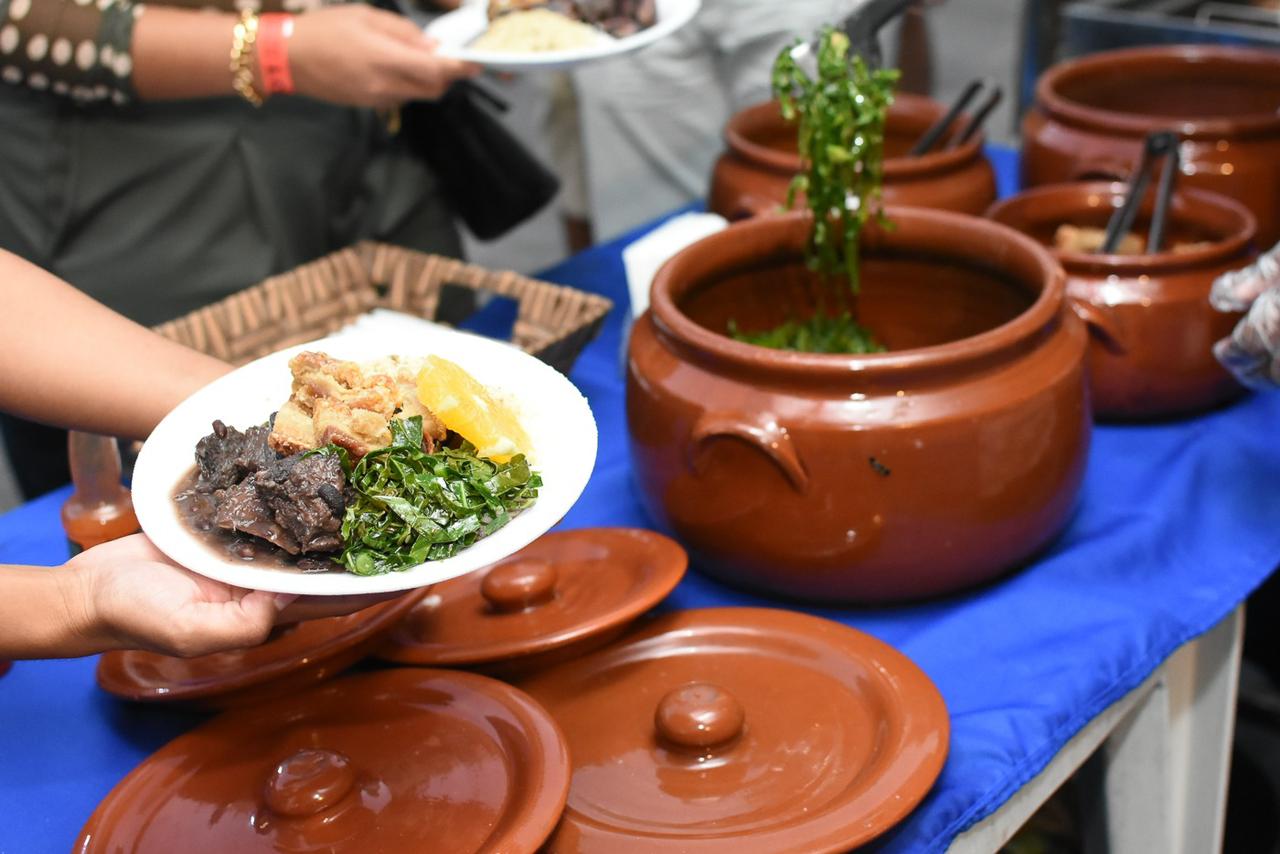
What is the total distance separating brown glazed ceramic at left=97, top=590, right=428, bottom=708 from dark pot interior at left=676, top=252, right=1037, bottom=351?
506 millimetres

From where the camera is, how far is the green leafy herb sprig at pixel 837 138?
51.2 inches

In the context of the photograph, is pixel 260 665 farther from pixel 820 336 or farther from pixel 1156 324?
pixel 1156 324

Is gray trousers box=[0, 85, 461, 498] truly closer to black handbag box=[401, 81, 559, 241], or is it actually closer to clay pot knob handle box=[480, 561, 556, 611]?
black handbag box=[401, 81, 559, 241]

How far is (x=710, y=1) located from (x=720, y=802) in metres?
1.80

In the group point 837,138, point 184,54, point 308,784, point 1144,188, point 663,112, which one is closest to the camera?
point 308,784

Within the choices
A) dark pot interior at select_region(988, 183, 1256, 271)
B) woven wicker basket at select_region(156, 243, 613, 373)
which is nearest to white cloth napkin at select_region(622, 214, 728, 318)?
woven wicker basket at select_region(156, 243, 613, 373)

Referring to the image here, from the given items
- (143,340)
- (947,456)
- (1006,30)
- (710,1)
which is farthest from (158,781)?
(1006,30)

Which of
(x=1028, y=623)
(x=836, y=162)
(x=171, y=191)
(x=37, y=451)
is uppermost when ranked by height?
(x=836, y=162)

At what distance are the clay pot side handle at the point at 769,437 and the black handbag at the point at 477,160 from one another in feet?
3.40

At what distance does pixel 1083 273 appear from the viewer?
1.39 meters

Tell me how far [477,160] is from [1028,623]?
1.25 m

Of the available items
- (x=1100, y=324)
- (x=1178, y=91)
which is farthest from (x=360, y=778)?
(x=1178, y=91)

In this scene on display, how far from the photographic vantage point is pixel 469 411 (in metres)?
0.95

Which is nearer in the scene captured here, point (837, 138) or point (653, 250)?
point (837, 138)
